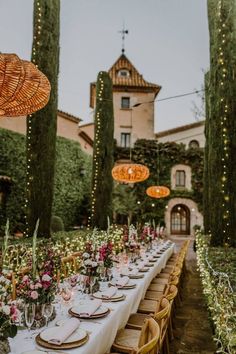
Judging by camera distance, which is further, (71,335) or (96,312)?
(96,312)

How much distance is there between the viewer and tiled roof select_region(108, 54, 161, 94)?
70.1 feet

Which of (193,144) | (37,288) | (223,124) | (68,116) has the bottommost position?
(37,288)

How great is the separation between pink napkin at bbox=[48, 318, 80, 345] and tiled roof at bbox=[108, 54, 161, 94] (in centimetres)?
2042

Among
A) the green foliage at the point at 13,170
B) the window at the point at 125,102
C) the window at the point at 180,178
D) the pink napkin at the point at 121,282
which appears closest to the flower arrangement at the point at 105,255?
the pink napkin at the point at 121,282

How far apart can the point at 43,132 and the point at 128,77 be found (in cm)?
1694

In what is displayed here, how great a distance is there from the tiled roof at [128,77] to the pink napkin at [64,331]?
20416mm

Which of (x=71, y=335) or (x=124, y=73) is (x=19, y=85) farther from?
(x=124, y=73)

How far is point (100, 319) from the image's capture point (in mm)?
2400

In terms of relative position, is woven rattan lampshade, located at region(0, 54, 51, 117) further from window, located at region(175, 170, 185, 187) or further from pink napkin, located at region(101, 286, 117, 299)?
window, located at region(175, 170, 185, 187)

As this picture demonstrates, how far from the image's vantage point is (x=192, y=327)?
178 inches

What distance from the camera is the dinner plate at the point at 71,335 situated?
1.92 metres

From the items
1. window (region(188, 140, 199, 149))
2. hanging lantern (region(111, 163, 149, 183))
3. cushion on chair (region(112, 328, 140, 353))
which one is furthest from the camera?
window (region(188, 140, 199, 149))

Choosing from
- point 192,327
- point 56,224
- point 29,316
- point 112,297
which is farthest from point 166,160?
point 29,316

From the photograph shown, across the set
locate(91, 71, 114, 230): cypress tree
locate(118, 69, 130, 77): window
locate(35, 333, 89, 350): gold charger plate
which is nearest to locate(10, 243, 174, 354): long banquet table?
locate(35, 333, 89, 350): gold charger plate
